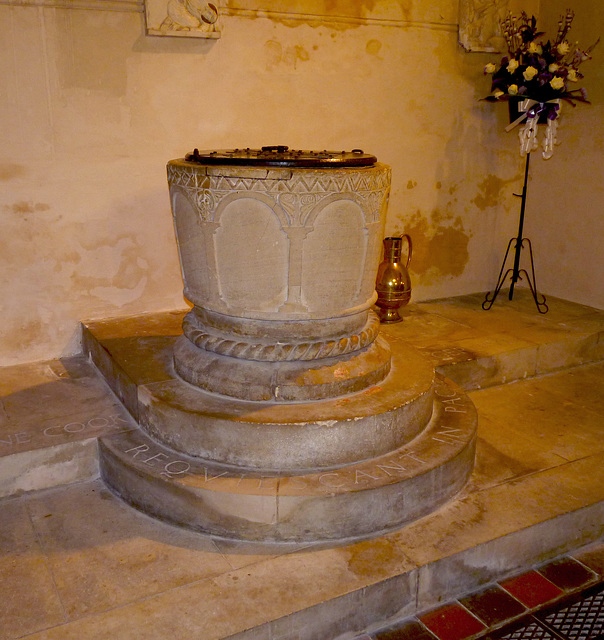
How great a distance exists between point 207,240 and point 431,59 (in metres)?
2.71

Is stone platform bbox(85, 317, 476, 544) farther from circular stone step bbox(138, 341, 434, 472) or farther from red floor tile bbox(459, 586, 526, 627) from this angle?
red floor tile bbox(459, 586, 526, 627)

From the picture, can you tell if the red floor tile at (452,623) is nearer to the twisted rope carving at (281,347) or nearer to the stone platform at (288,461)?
the stone platform at (288,461)

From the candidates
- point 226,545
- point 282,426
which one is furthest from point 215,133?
point 226,545

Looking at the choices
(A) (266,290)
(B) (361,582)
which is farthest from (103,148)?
(B) (361,582)

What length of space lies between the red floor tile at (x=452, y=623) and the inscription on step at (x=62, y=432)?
1.48 m

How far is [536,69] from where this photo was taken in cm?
419

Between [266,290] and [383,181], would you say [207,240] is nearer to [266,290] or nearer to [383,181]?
A: [266,290]

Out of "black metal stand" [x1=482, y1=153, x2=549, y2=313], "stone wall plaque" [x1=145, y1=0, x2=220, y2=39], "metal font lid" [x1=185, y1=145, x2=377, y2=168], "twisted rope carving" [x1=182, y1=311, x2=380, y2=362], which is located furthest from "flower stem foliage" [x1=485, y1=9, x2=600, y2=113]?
"twisted rope carving" [x1=182, y1=311, x2=380, y2=362]

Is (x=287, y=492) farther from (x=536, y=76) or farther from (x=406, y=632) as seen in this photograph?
(x=536, y=76)

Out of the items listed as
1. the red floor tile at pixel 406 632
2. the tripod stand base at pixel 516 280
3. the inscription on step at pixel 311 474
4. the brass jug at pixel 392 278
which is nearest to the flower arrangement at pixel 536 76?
the tripod stand base at pixel 516 280

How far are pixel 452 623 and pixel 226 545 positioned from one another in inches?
33.1

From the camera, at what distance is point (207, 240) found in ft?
8.71

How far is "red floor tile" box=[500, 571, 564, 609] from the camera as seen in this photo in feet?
7.63

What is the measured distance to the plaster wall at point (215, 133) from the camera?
3535 millimetres
